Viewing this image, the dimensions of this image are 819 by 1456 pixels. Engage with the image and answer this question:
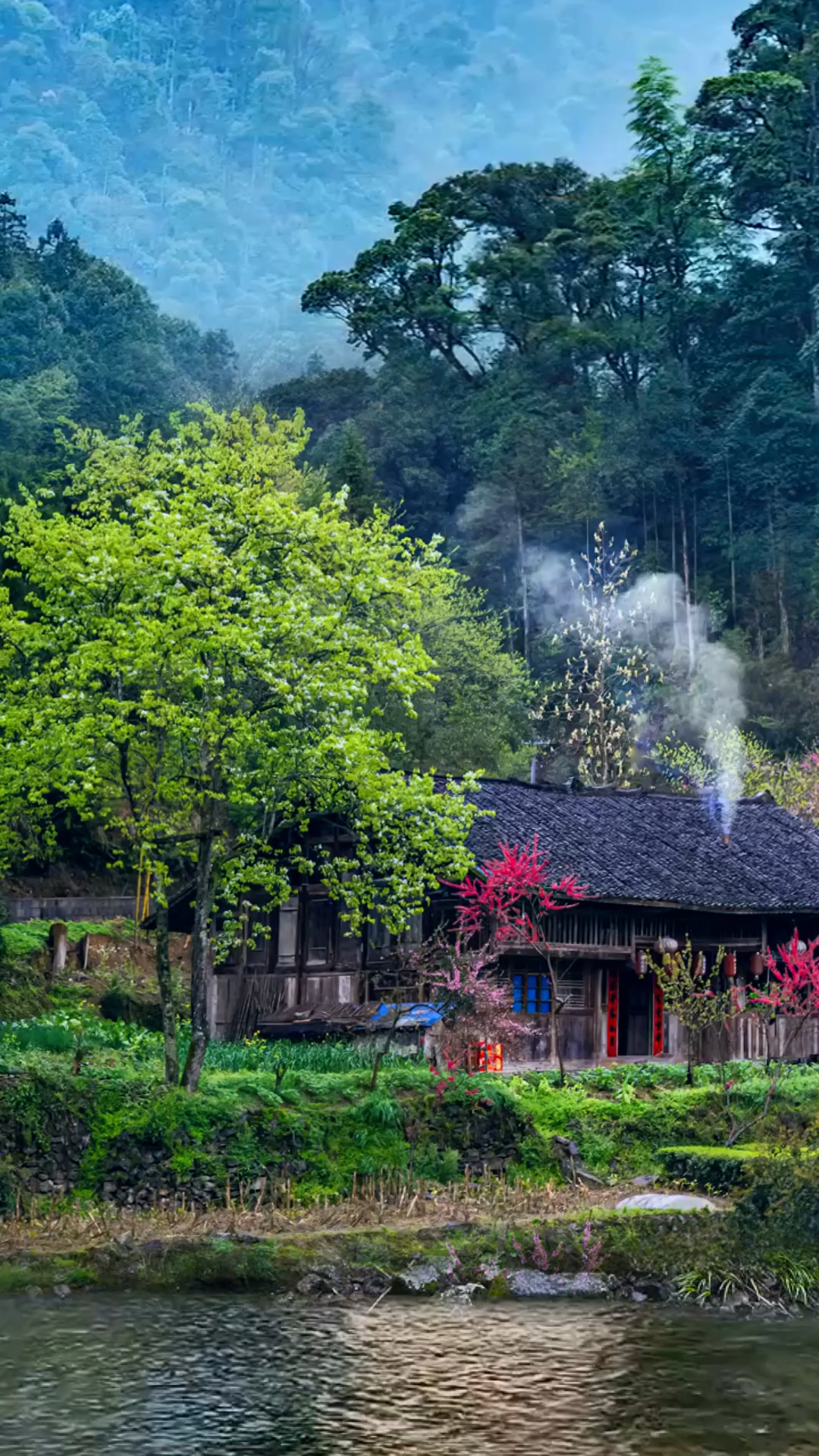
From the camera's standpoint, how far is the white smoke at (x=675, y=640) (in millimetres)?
67562

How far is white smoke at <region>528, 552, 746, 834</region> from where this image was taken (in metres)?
67.6

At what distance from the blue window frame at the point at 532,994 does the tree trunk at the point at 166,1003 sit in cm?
911

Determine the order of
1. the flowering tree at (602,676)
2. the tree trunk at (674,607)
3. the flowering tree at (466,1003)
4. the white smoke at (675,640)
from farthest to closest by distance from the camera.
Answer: the tree trunk at (674,607) → the white smoke at (675,640) → the flowering tree at (602,676) → the flowering tree at (466,1003)

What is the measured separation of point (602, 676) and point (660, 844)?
1062 inches

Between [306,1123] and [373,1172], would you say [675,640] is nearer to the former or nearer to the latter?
[373,1172]

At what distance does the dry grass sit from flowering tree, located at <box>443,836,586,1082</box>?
438 cm

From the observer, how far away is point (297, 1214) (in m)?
25.2

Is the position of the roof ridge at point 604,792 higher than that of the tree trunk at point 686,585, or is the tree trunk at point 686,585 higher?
the tree trunk at point 686,585

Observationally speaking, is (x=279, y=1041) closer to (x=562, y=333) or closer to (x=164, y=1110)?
(x=164, y=1110)

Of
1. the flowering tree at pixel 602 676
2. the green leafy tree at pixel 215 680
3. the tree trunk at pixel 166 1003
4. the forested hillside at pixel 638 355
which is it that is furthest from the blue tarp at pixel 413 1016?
the forested hillside at pixel 638 355

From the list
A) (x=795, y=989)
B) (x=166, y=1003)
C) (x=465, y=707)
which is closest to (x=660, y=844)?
(x=795, y=989)

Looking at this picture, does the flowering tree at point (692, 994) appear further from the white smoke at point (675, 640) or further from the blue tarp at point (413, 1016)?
the white smoke at point (675, 640)

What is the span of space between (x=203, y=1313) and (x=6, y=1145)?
5.60 metres

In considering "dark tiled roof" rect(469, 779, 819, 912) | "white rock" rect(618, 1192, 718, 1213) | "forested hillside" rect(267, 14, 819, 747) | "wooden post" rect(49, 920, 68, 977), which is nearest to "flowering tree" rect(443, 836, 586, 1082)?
"dark tiled roof" rect(469, 779, 819, 912)
